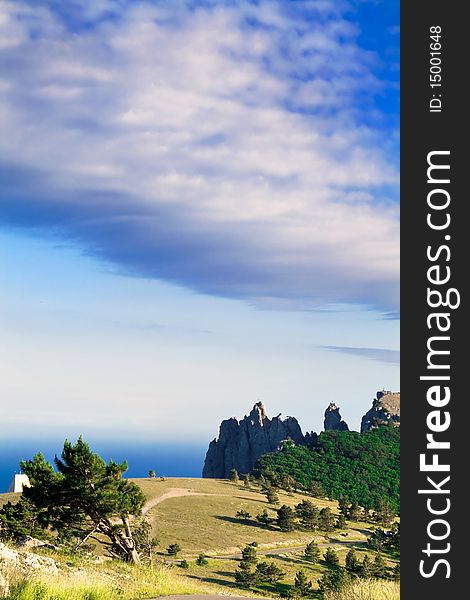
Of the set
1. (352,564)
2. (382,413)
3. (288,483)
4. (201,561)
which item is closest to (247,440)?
(382,413)

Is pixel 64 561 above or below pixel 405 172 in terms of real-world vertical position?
below

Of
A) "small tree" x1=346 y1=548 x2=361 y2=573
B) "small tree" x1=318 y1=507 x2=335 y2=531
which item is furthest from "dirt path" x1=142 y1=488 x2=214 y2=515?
"small tree" x1=346 y1=548 x2=361 y2=573

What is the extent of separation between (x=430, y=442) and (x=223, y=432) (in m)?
140

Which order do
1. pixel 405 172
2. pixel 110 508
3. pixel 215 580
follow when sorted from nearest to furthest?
pixel 405 172 → pixel 110 508 → pixel 215 580

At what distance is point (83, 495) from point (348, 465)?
9583 centimetres

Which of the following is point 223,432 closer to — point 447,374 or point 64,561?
point 64,561

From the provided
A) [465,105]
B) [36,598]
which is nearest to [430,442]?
[465,105]

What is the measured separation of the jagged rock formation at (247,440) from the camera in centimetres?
14038

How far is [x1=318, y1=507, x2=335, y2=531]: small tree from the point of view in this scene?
242 feet

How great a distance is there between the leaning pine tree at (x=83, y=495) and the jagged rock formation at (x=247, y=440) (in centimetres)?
10954

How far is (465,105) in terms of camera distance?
33.6ft

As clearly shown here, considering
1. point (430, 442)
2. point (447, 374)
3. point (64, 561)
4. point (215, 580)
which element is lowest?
point (215, 580)

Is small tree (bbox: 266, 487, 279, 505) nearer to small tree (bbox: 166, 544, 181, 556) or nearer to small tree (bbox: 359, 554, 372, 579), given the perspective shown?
small tree (bbox: 359, 554, 372, 579)

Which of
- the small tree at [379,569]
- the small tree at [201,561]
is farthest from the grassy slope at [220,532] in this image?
the small tree at [379,569]
